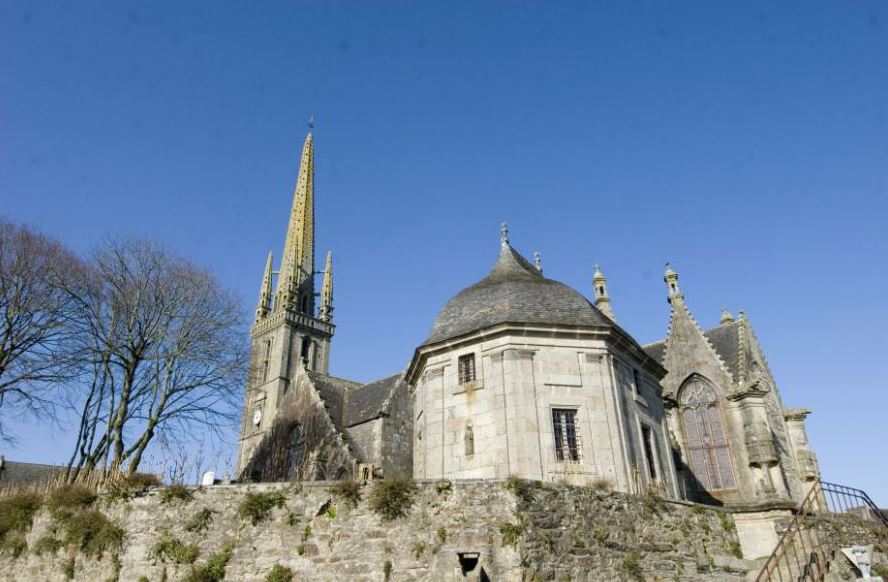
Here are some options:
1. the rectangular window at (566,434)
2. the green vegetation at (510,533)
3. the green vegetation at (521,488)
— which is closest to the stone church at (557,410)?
the rectangular window at (566,434)

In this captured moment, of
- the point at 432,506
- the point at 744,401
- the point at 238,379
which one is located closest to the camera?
the point at 432,506

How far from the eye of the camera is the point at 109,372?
20.3 metres

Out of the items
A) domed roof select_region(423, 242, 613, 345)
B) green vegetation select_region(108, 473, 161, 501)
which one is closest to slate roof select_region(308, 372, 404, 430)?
domed roof select_region(423, 242, 613, 345)

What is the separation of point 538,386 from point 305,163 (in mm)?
63691

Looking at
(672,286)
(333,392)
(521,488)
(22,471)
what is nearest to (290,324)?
(22,471)

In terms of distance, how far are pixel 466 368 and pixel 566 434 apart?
11.4 feet

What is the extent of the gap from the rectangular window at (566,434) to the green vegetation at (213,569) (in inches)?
331

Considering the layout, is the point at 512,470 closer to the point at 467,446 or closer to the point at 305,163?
the point at 467,446

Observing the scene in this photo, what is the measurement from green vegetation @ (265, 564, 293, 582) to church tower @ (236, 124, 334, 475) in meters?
39.1

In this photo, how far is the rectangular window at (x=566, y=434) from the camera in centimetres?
1622

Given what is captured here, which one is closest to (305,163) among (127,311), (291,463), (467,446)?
(291,463)

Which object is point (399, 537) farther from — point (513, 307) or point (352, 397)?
point (352, 397)

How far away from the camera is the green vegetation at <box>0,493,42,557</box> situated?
13.9 m

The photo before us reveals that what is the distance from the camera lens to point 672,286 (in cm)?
2927
